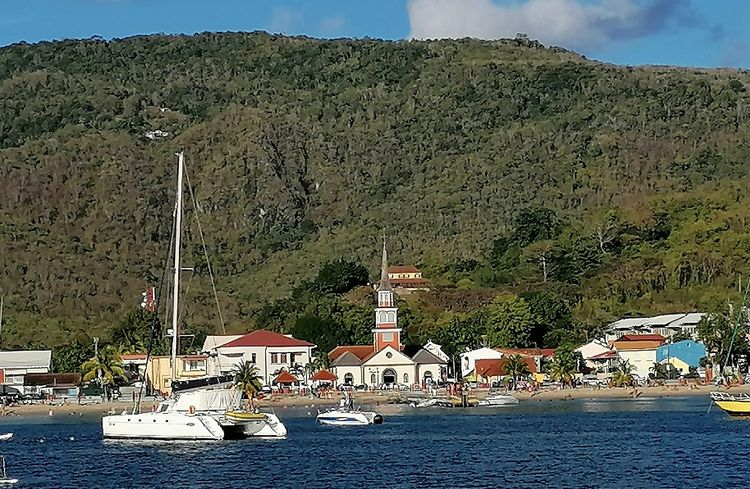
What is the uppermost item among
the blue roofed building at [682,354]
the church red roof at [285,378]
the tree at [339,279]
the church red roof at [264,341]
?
the tree at [339,279]

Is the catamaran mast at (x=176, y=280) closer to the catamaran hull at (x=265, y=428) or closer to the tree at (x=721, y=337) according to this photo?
the catamaran hull at (x=265, y=428)

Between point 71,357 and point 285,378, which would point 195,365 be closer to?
point 285,378

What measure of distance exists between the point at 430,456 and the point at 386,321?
79182 millimetres

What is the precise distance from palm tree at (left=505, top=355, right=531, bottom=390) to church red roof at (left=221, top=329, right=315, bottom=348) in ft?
82.6

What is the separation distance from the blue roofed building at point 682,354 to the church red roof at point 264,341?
38546 millimetres

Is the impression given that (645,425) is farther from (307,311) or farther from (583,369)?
(307,311)

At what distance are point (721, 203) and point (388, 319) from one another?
79743 millimetres

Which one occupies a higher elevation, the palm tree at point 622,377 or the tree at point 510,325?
the tree at point 510,325

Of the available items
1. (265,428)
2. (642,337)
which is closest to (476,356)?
(642,337)

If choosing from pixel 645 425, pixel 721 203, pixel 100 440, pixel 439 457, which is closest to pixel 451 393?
pixel 645 425

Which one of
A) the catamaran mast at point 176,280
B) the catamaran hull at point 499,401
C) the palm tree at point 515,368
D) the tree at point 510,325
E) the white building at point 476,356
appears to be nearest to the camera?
the catamaran mast at point 176,280

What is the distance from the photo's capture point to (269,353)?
466ft

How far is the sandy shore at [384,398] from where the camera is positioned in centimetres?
11194

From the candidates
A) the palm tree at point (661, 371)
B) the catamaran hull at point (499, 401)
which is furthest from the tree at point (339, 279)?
the catamaran hull at point (499, 401)
